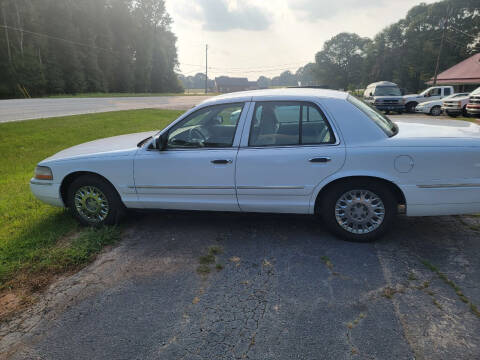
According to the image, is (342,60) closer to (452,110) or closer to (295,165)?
(452,110)

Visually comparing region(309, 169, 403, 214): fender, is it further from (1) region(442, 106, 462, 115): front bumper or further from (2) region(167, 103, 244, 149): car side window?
(1) region(442, 106, 462, 115): front bumper

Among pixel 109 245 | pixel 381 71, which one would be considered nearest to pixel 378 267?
pixel 109 245

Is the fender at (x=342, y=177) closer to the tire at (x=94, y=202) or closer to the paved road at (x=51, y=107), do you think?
the tire at (x=94, y=202)

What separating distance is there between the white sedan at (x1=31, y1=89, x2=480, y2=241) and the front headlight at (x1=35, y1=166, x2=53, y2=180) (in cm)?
10

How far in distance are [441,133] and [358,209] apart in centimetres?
123

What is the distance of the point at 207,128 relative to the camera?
4125 millimetres

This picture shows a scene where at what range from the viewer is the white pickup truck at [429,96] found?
76.9 ft

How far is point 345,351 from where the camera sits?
231 centimetres

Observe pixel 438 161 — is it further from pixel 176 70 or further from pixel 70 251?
pixel 176 70

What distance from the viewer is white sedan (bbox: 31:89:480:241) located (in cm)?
357

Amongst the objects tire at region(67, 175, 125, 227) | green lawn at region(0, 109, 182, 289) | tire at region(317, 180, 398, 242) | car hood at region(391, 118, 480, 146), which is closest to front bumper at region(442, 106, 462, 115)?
car hood at region(391, 118, 480, 146)

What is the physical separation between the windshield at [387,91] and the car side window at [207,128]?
21.7m

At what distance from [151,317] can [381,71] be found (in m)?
67.9

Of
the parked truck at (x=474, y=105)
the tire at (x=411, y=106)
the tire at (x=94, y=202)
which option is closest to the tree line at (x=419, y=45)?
the tire at (x=411, y=106)
